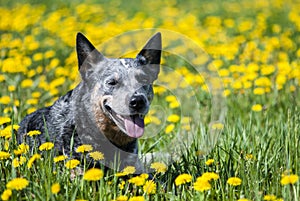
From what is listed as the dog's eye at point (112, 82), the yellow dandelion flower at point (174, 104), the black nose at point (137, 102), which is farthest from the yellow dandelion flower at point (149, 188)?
the yellow dandelion flower at point (174, 104)

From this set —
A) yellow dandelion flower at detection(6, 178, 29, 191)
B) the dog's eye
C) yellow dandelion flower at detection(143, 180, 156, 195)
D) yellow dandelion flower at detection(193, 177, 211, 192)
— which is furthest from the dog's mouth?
yellow dandelion flower at detection(6, 178, 29, 191)

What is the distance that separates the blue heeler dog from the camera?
3.99 m

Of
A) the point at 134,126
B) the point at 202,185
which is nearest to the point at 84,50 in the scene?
the point at 134,126

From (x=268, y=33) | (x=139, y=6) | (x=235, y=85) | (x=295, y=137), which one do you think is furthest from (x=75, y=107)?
(x=139, y=6)

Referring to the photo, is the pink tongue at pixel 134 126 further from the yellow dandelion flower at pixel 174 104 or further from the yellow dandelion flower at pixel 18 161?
the yellow dandelion flower at pixel 174 104

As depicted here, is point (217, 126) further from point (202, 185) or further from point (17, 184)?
point (17, 184)

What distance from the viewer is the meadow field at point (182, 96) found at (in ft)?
11.0

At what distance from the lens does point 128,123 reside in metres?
3.98

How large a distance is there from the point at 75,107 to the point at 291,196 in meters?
1.88

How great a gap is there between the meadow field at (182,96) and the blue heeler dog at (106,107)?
192 mm

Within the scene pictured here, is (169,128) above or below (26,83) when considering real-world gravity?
below

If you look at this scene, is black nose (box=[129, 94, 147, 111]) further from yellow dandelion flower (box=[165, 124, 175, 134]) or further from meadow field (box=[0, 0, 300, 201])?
yellow dandelion flower (box=[165, 124, 175, 134])

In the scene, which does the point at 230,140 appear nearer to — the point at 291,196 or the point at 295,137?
the point at 295,137

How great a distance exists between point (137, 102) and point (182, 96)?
233 cm
